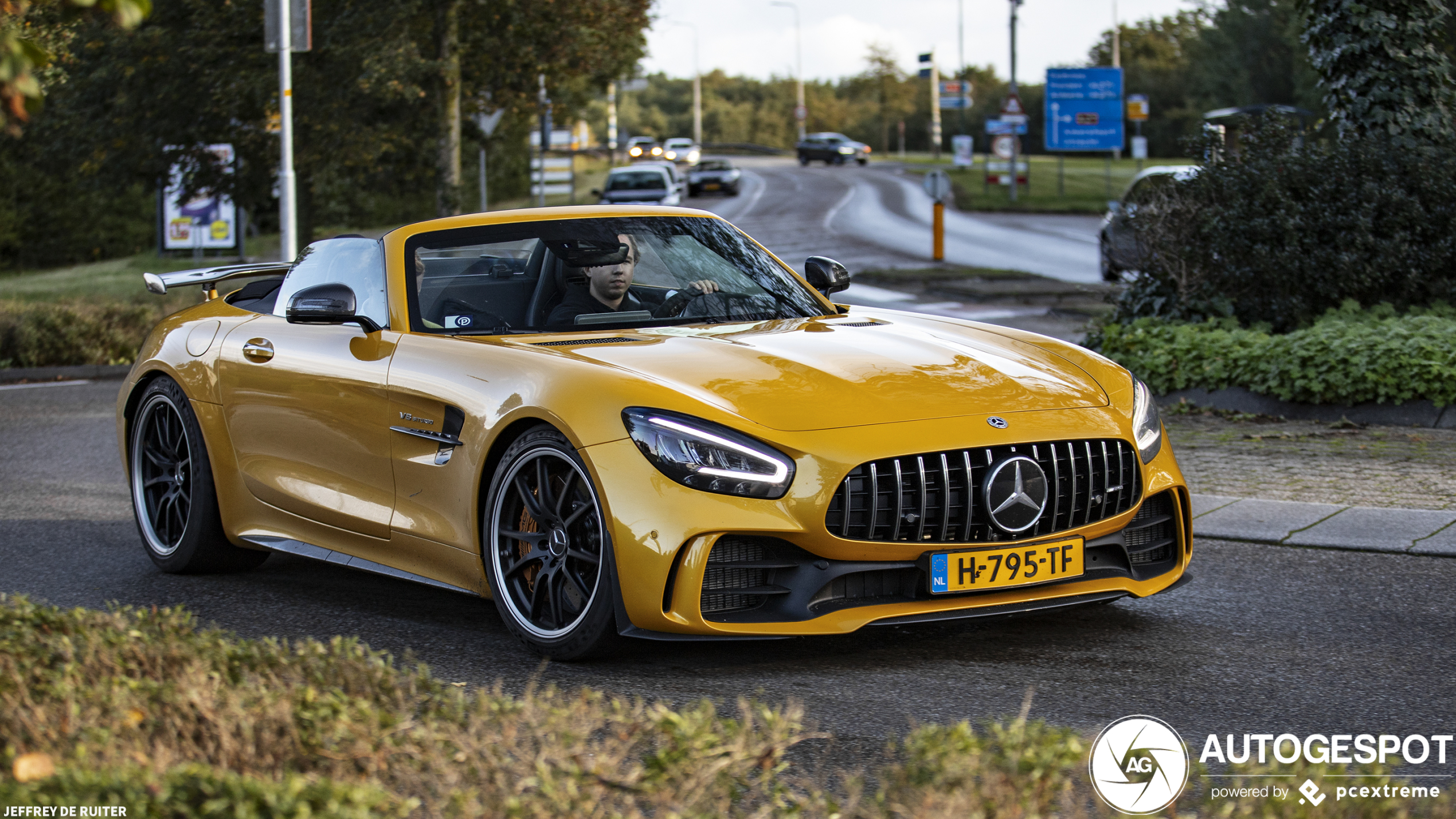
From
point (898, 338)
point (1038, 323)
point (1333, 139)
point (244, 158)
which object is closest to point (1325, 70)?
point (1333, 139)

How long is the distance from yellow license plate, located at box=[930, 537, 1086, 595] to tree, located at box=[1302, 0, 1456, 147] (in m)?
9.18

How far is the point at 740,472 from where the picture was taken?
14.9ft

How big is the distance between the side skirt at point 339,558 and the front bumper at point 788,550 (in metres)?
0.90

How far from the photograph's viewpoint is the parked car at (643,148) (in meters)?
72.4

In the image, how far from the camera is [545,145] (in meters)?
46.0

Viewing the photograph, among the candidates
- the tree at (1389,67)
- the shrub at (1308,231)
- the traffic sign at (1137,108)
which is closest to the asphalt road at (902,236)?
the shrub at (1308,231)

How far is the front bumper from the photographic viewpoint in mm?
4531

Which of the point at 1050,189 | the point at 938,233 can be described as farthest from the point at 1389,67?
the point at 1050,189

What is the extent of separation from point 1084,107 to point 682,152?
1677 inches

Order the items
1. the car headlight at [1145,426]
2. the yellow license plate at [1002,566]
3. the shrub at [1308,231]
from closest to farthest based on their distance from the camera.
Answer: the yellow license plate at [1002,566] < the car headlight at [1145,426] < the shrub at [1308,231]

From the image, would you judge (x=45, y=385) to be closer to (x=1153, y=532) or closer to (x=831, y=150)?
(x=1153, y=532)

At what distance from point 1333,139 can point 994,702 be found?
1018cm

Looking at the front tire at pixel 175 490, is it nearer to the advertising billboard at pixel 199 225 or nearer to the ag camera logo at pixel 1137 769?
the ag camera logo at pixel 1137 769

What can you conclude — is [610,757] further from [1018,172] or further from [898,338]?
[1018,172]
